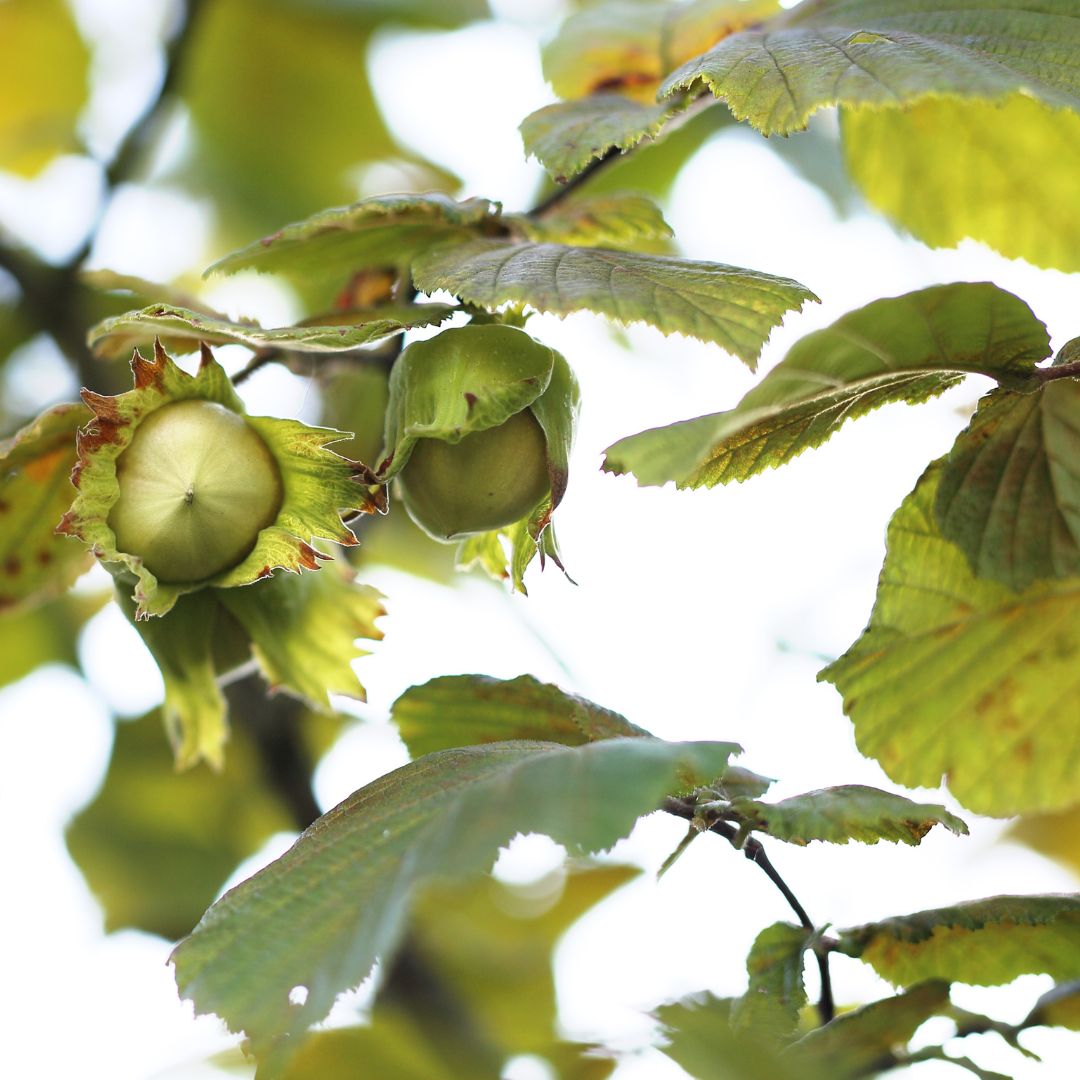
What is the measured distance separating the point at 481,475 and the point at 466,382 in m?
0.06

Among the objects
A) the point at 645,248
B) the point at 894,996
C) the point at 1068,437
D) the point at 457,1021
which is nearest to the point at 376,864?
the point at 894,996

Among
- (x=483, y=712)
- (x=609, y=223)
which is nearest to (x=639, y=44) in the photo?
(x=609, y=223)

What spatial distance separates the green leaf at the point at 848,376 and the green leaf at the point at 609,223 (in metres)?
0.23

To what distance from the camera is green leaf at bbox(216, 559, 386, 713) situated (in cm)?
98

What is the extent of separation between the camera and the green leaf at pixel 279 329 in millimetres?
778

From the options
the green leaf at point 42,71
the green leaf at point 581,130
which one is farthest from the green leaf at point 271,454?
the green leaf at point 42,71

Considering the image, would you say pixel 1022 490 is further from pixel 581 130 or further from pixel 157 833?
pixel 157 833

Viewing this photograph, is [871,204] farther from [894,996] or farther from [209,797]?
[209,797]

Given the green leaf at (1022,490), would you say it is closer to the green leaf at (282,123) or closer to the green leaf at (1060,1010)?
the green leaf at (1060,1010)

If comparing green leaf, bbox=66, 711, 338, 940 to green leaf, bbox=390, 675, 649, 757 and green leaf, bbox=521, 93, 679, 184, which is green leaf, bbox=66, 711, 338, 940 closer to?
green leaf, bbox=390, 675, 649, 757

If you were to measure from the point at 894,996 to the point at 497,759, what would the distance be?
0.86ft

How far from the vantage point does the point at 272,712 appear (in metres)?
1.38

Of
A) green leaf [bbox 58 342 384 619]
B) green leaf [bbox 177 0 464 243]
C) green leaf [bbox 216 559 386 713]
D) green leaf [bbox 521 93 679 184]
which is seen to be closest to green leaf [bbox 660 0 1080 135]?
green leaf [bbox 521 93 679 184]

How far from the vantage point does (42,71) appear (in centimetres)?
182
